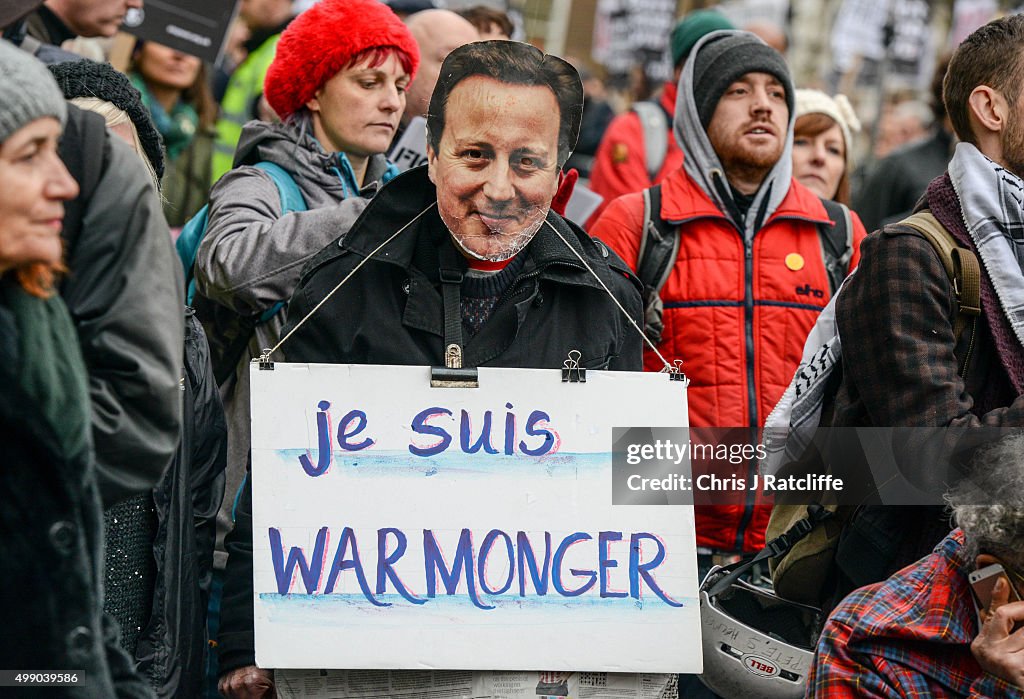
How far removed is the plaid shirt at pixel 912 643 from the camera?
9.35 feet

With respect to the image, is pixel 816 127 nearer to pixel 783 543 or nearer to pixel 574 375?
pixel 783 543

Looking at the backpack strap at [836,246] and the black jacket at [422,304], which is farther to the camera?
the backpack strap at [836,246]

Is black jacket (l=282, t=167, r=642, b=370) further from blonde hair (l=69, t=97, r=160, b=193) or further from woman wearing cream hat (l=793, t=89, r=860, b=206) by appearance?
woman wearing cream hat (l=793, t=89, r=860, b=206)

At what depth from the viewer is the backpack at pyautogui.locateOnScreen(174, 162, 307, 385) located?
12.1ft

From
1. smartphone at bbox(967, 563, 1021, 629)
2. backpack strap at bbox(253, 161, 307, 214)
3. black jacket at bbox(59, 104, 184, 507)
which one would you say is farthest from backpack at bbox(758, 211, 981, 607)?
black jacket at bbox(59, 104, 184, 507)

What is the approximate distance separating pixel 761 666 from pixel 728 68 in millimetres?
1964

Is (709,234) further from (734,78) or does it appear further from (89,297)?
(89,297)

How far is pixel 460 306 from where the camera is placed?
3.03 metres

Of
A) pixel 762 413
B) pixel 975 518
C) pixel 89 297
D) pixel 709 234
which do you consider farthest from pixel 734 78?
pixel 89 297

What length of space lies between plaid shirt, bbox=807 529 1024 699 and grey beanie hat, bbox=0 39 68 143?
6.19 ft

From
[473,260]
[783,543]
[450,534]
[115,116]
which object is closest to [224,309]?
[115,116]

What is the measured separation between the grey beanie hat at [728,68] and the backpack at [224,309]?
1.42 meters

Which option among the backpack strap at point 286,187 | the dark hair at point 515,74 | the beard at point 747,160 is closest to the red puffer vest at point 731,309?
the beard at point 747,160

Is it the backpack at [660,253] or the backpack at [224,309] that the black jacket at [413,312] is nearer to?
the backpack at [224,309]
